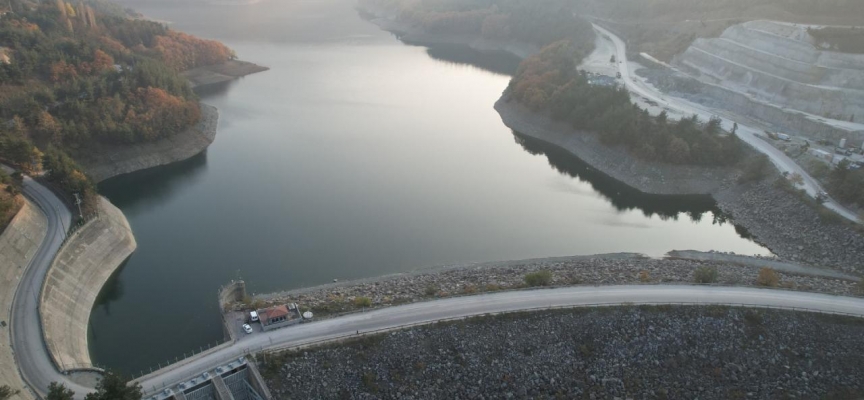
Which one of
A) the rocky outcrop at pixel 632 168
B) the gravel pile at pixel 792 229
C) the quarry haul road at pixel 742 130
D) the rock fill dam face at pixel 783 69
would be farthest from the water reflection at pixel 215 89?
the gravel pile at pixel 792 229

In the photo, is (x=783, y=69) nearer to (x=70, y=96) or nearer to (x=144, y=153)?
(x=144, y=153)

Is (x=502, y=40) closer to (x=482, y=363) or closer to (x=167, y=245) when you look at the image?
(x=167, y=245)

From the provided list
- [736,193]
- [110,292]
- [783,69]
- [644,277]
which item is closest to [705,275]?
[644,277]

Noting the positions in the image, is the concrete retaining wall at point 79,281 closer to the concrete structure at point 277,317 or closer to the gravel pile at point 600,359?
the concrete structure at point 277,317

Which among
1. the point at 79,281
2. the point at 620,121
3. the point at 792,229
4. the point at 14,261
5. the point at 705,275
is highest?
Answer: the point at 620,121

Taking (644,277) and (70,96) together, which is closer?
(644,277)
